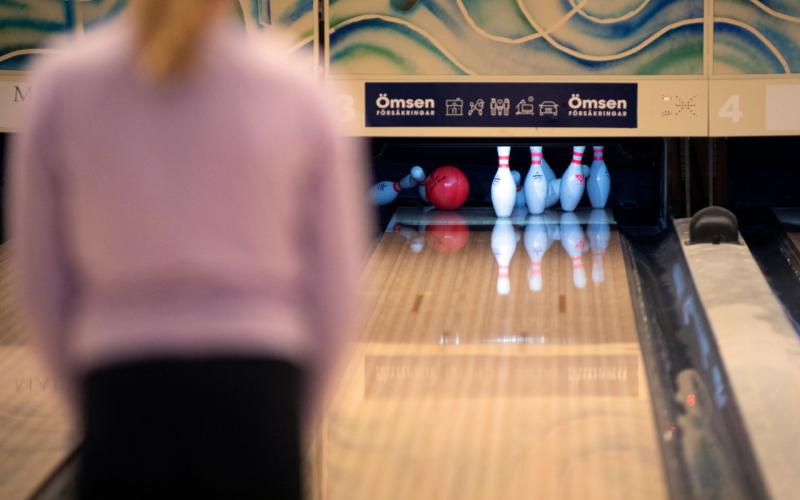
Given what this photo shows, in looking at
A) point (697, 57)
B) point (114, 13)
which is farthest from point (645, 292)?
point (114, 13)

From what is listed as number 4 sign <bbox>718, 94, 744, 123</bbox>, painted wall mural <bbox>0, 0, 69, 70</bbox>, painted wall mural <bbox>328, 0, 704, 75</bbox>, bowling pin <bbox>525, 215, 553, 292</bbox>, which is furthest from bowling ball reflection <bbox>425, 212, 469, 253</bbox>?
painted wall mural <bbox>0, 0, 69, 70</bbox>

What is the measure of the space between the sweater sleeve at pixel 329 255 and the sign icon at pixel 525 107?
315cm

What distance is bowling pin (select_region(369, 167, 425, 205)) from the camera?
15.8ft

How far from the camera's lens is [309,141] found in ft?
3.48

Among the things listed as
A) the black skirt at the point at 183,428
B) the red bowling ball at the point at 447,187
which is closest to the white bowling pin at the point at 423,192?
the red bowling ball at the point at 447,187

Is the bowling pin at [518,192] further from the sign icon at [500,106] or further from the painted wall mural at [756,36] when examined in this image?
the painted wall mural at [756,36]

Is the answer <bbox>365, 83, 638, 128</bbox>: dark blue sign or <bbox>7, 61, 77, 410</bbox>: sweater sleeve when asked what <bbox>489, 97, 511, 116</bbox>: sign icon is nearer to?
<bbox>365, 83, 638, 128</bbox>: dark blue sign

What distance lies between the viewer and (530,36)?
13.8ft

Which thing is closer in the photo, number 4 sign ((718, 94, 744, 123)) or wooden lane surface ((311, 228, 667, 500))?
wooden lane surface ((311, 228, 667, 500))

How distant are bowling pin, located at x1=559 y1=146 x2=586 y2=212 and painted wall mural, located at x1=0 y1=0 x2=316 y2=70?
1069 millimetres

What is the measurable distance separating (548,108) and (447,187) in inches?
26.6

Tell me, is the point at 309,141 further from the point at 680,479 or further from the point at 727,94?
the point at 727,94

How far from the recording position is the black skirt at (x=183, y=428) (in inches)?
41.1

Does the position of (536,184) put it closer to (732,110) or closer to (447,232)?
(447,232)
